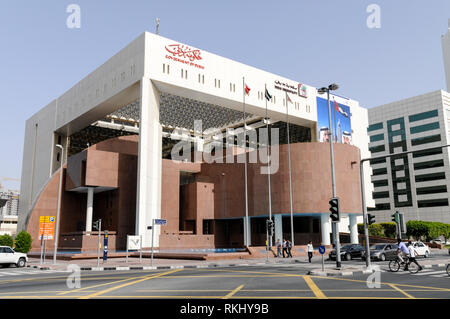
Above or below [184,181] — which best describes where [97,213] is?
below

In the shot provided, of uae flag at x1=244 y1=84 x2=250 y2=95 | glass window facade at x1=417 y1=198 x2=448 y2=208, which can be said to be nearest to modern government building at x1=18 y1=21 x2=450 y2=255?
uae flag at x1=244 y1=84 x2=250 y2=95

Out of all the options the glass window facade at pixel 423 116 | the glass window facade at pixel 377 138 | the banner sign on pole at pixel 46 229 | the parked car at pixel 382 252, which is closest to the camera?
the parked car at pixel 382 252

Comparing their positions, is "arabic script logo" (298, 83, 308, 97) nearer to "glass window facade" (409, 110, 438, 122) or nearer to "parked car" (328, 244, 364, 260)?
"parked car" (328, 244, 364, 260)

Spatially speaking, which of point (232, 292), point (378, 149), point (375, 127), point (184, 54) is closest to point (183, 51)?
point (184, 54)

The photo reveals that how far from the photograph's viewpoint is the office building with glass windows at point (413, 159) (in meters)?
97.6

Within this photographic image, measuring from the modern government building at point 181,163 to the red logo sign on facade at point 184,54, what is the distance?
126 mm

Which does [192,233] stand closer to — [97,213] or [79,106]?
[97,213]

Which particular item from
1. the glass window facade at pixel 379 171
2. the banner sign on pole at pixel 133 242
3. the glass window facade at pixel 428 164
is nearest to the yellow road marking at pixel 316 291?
the banner sign on pole at pixel 133 242

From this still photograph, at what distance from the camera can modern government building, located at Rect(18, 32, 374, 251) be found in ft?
159

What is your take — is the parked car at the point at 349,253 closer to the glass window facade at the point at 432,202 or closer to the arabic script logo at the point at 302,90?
the arabic script logo at the point at 302,90

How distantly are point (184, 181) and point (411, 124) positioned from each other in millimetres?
68186

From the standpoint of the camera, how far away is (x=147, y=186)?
153 ft

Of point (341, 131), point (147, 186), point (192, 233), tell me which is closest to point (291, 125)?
point (341, 131)

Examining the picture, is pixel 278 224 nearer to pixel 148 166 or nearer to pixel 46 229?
pixel 148 166
